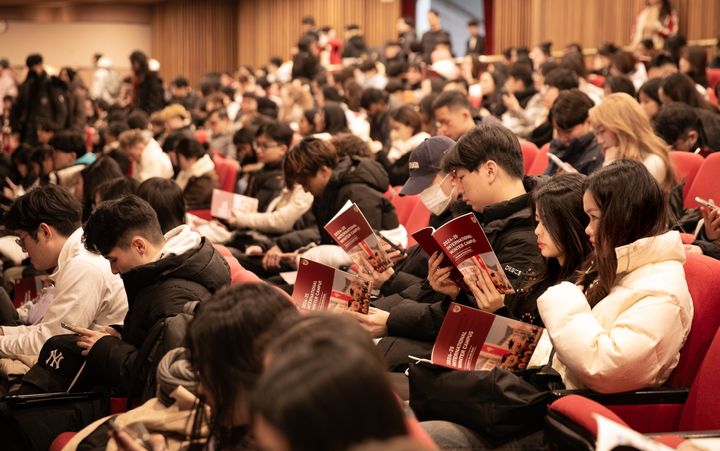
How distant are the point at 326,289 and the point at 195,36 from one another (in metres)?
19.5

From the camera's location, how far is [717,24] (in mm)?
10953

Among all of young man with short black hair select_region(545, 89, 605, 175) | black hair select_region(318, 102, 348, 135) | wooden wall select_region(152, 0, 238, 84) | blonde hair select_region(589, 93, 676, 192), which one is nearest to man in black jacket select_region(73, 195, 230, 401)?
blonde hair select_region(589, 93, 676, 192)

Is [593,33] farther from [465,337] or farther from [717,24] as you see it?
[465,337]

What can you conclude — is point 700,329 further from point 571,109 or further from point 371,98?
point 371,98

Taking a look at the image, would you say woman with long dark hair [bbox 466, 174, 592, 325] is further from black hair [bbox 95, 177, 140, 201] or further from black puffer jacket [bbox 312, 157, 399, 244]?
black hair [bbox 95, 177, 140, 201]

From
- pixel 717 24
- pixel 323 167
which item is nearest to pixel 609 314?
pixel 323 167

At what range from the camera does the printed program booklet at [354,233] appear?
348 cm

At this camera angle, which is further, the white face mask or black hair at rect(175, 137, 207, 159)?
black hair at rect(175, 137, 207, 159)

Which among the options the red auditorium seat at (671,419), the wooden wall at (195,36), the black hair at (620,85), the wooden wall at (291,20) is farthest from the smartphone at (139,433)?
the wooden wall at (195,36)

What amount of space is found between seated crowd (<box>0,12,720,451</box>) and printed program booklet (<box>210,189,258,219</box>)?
106mm

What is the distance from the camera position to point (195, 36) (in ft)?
71.7

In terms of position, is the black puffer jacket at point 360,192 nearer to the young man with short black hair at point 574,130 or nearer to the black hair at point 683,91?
the young man with short black hair at point 574,130

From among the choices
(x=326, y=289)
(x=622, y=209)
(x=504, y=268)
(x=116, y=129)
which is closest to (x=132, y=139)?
(x=116, y=129)

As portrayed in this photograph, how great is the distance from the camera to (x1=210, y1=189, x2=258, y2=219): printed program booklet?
226 inches
